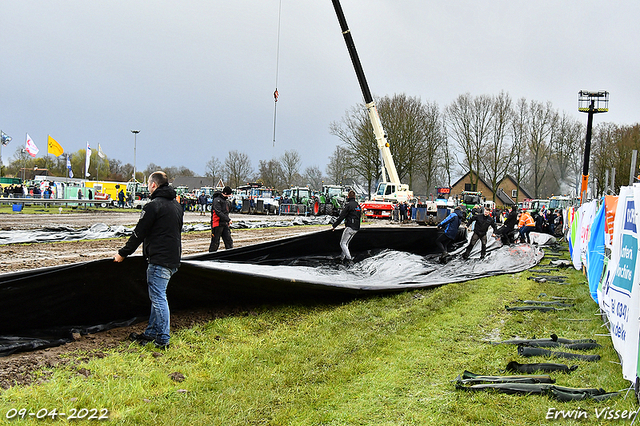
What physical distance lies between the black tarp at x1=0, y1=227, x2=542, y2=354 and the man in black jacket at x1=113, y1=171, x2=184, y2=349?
1.88 ft

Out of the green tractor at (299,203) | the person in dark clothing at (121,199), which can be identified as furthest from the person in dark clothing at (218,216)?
the person in dark clothing at (121,199)

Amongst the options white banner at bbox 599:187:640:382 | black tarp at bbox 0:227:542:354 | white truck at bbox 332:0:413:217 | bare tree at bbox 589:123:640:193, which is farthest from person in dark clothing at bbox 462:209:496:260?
bare tree at bbox 589:123:640:193

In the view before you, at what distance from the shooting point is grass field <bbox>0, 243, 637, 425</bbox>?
370cm

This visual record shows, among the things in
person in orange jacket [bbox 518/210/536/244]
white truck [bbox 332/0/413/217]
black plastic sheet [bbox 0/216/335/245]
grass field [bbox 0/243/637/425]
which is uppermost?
white truck [bbox 332/0/413/217]

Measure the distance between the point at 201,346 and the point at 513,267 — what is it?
31.1ft

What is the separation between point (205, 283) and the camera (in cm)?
640

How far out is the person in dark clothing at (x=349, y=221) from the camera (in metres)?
11.0

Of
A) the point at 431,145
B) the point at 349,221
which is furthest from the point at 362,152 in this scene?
the point at 349,221

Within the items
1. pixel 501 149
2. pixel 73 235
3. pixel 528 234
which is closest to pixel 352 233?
pixel 73 235

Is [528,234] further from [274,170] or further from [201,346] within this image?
[274,170]

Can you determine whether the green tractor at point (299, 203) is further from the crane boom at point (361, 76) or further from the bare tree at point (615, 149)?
the bare tree at point (615, 149)

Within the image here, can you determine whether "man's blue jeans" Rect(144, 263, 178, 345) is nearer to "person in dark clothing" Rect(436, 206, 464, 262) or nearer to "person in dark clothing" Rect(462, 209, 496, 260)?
"person in dark clothing" Rect(436, 206, 464, 262)

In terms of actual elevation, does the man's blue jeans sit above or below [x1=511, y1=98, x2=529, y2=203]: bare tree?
below

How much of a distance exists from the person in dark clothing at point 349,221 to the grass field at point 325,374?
4.02 meters
